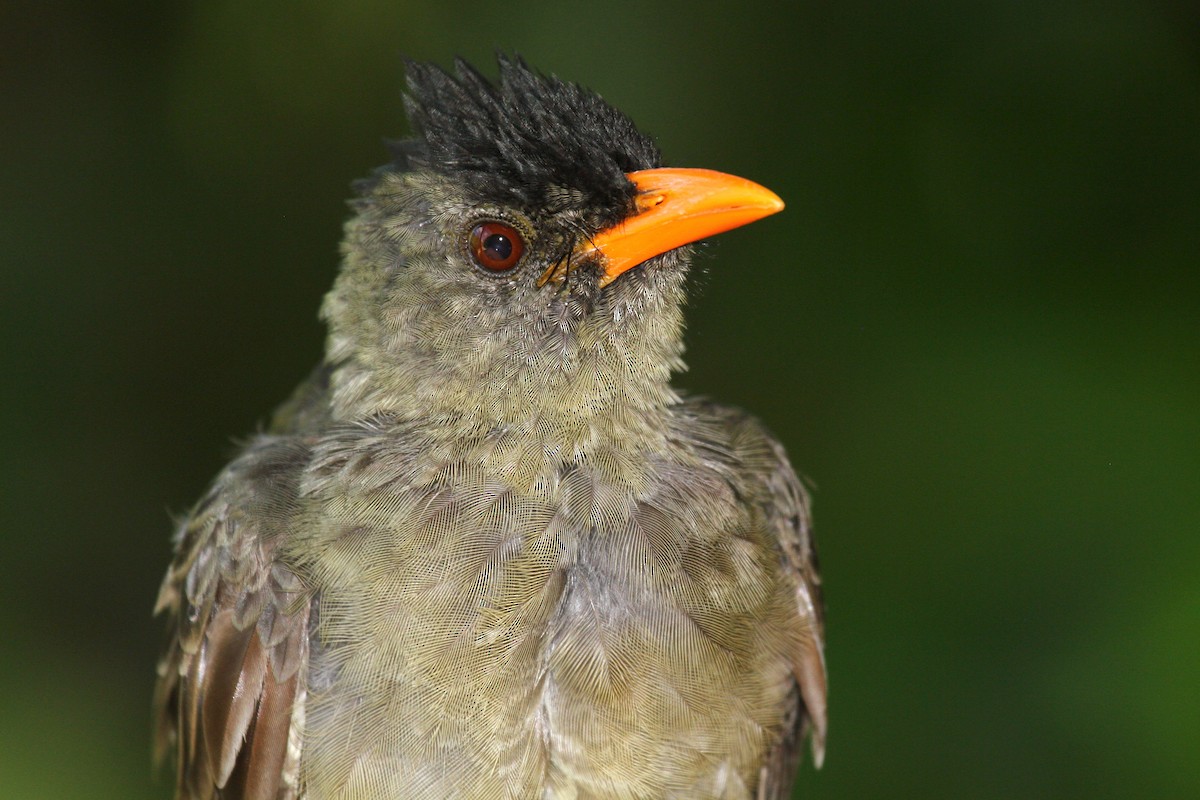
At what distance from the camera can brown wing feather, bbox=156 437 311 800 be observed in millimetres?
2748

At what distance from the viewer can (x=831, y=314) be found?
13.4 ft

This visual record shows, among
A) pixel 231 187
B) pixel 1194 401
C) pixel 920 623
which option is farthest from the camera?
pixel 231 187

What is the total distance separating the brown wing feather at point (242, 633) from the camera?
2.75 m

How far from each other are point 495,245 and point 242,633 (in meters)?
1.12

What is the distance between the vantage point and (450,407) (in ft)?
9.11

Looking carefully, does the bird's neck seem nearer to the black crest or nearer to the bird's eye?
the bird's eye

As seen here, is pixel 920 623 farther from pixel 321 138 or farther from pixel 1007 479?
pixel 321 138

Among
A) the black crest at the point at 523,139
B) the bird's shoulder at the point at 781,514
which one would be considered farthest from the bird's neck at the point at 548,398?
the black crest at the point at 523,139

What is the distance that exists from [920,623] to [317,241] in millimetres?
2559

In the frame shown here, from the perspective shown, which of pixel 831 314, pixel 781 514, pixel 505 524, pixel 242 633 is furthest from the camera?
pixel 831 314

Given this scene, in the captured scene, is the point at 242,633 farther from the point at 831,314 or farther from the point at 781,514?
the point at 831,314

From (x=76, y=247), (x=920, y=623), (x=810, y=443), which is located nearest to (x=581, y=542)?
(x=920, y=623)

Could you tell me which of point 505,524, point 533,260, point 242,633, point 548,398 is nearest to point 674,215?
point 533,260

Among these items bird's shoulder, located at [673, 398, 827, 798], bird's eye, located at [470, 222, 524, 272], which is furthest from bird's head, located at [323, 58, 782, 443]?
bird's shoulder, located at [673, 398, 827, 798]
